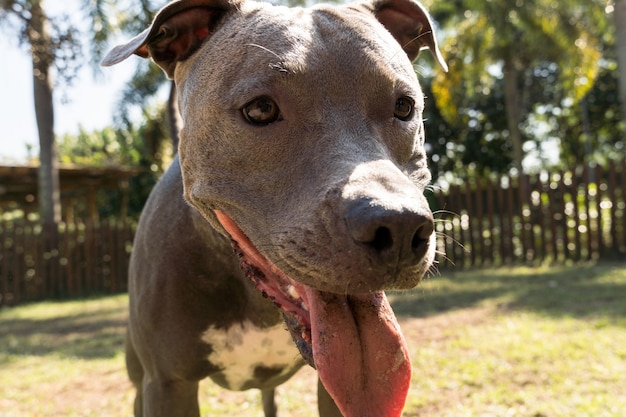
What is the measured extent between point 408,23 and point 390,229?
171 centimetres

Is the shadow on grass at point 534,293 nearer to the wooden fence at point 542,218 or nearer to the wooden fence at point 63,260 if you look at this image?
the wooden fence at point 542,218

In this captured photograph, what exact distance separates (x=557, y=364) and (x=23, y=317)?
26.0 ft

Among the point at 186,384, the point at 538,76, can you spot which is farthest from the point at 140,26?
the point at 538,76

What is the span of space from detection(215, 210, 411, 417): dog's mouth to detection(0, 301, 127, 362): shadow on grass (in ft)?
15.5

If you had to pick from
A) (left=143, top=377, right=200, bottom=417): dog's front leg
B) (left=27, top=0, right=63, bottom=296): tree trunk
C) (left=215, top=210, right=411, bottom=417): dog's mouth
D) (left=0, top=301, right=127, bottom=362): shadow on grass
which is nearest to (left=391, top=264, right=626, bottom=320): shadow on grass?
(left=0, top=301, right=127, bottom=362): shadow on grass

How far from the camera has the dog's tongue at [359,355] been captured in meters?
1.92

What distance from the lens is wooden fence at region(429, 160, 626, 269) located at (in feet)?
37.3

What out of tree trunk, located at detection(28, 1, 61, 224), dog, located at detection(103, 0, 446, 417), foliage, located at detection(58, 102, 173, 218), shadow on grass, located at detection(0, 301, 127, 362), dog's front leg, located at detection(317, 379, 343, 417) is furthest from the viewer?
foliage, located at detection(58, 102, 173, 218)

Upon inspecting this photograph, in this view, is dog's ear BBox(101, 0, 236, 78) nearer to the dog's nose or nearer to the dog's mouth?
the dog's mouth

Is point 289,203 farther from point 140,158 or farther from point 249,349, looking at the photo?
point 140,158

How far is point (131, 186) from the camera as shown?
2048cm

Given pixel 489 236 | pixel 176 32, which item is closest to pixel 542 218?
pixel 489 236

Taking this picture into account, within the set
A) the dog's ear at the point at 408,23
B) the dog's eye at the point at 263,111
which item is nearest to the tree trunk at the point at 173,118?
the dog's ear at the point at 408,23

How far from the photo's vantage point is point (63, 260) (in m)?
12.1
